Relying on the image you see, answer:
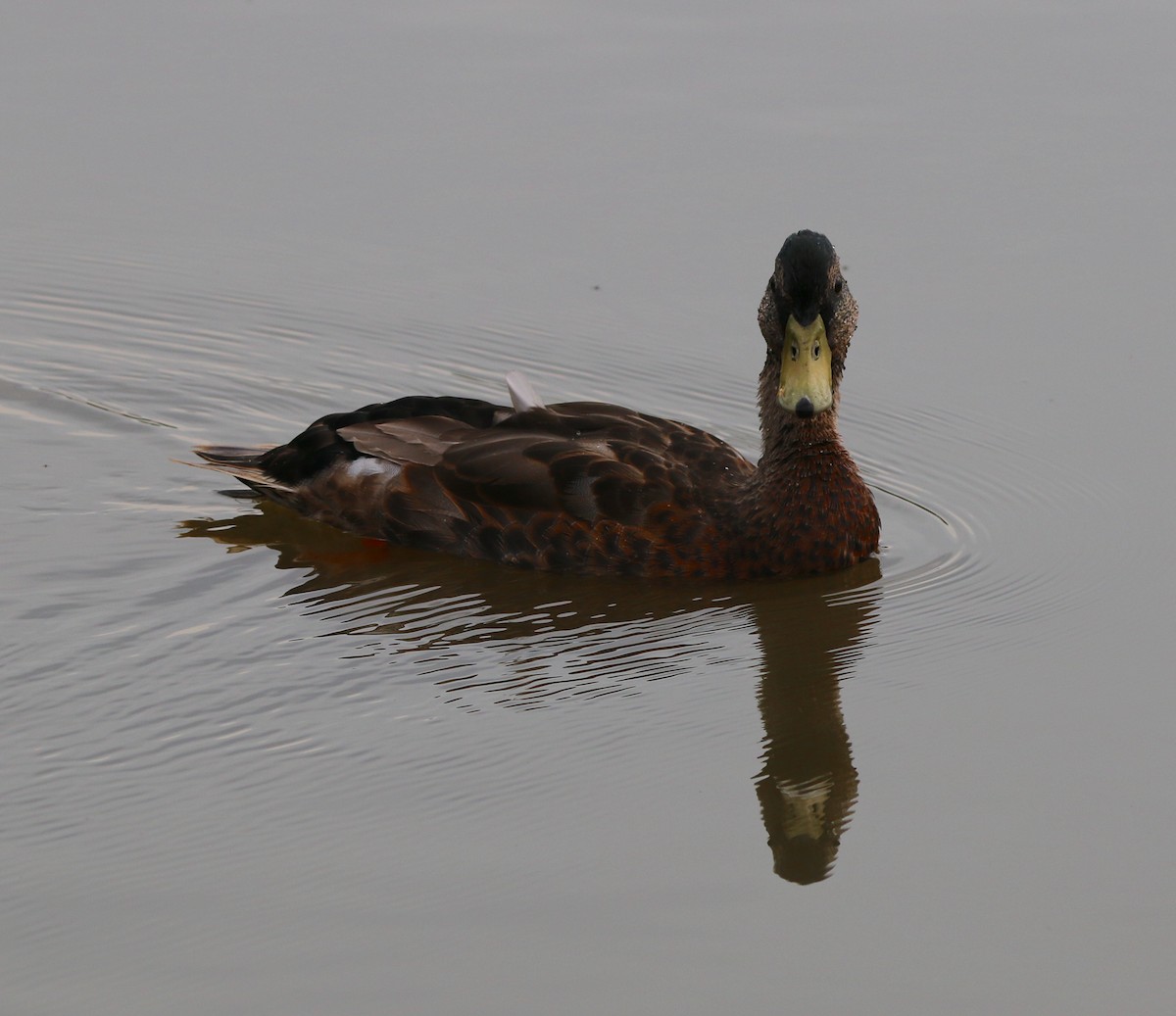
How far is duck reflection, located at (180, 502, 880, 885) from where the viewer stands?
7250 mm

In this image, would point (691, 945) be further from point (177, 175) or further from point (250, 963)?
point (177, 175)

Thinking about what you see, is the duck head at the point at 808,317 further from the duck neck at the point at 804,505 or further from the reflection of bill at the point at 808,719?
the reflection of bill at the point at 808,719

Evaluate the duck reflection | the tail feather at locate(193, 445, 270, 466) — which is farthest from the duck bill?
the tail feather at locate(193, 445, 270, 466)

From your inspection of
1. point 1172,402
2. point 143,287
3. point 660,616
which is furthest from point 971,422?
point 143,287

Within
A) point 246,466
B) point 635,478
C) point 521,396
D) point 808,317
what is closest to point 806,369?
point 808,317

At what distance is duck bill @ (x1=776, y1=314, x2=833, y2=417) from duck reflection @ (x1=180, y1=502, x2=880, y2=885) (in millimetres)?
793

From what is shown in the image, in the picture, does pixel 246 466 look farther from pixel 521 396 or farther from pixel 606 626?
pixel 606 626

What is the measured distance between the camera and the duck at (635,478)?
888 cm

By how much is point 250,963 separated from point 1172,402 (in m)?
6.19

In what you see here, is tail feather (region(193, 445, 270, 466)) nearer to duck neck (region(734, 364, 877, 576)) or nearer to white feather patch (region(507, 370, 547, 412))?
white feather patch (region(507, 370, 547, 412))

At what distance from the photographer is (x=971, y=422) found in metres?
10.3

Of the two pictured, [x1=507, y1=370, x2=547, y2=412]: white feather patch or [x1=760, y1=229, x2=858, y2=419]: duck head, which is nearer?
[x1=760, y1=229, x2=858, y2=419]: duck head

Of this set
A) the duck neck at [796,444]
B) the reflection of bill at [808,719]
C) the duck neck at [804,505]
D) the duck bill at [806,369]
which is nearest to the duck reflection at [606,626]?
the reflection of bill at [808,719]

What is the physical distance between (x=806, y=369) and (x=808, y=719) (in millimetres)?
1955
